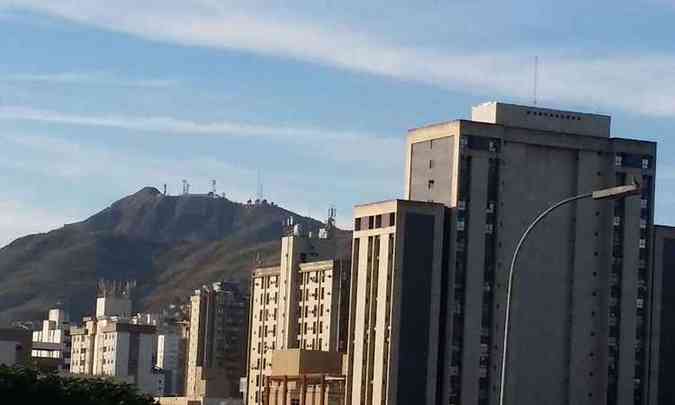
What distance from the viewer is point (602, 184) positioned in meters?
163

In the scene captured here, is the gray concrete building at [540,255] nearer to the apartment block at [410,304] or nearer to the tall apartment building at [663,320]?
the apartment block at [410,304]

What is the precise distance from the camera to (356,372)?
531 ft

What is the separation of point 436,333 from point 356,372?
29.9ft

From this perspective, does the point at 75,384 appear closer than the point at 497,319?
Yes

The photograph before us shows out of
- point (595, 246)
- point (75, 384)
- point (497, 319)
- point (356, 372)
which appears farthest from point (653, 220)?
point (75, 384)

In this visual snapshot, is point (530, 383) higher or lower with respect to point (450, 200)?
lower

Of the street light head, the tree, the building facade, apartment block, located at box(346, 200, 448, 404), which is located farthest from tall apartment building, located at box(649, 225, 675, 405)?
the street light head

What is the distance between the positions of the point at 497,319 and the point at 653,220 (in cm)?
1753

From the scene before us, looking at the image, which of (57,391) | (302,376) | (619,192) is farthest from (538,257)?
(619,192)

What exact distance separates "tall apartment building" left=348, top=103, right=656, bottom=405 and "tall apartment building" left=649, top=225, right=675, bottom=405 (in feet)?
4.38

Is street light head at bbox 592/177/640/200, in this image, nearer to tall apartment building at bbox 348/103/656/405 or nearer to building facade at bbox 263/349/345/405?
tall apartment building at bbox 348/103/656/405

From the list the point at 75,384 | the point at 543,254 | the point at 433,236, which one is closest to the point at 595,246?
the point at 543,254

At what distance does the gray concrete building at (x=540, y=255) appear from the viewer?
15725 centimetres

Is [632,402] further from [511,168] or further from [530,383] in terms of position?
[511,168]
